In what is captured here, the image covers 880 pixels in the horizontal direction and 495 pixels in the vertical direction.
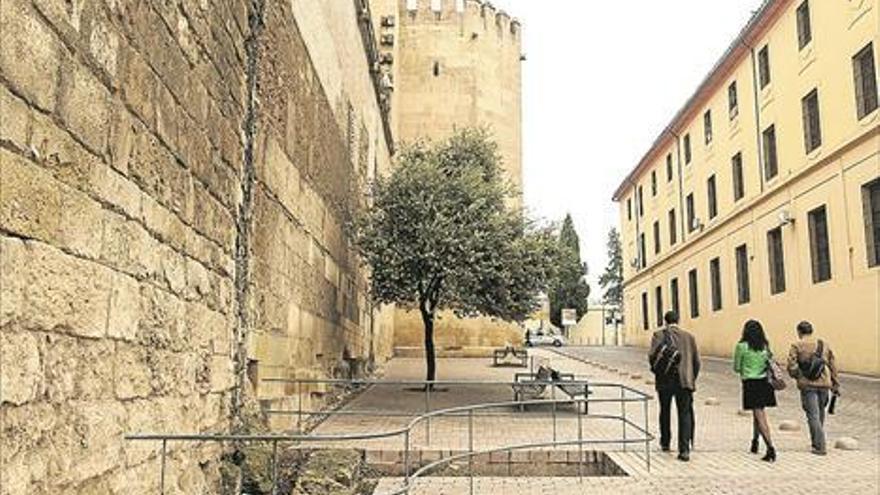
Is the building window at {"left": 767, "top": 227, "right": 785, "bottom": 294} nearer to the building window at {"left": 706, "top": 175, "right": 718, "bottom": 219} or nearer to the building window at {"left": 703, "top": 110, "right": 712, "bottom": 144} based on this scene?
the building window at {"left": 706, "top": 175, "right": 718, "bottom": 219}

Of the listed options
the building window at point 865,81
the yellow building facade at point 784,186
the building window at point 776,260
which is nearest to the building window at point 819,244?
the yellow building facade at point 784,186

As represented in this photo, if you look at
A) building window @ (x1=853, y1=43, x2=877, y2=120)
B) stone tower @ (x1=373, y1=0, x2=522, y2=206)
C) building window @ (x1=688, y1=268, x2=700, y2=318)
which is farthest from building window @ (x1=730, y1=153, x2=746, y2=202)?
building window @ (x1=853, y1=43, x2=877, y2=120)

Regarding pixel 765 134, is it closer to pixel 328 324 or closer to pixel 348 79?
pixel 348 79

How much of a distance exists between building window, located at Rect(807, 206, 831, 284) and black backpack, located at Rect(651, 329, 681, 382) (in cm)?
1185

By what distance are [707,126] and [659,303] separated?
389 inches

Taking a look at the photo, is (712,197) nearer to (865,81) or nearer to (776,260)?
(776,260)

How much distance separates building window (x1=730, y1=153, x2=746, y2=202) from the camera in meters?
25.4

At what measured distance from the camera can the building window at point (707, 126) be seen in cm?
2828

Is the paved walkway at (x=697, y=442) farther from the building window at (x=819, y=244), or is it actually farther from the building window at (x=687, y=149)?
the building window at (x=687, y=149)

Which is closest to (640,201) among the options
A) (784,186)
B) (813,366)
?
(784,186)

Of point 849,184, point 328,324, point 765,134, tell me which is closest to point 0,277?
point 328,324

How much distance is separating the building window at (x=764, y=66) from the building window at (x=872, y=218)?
21.3 feet

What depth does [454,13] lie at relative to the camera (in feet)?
98.2

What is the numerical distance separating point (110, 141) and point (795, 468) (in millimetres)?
6947
